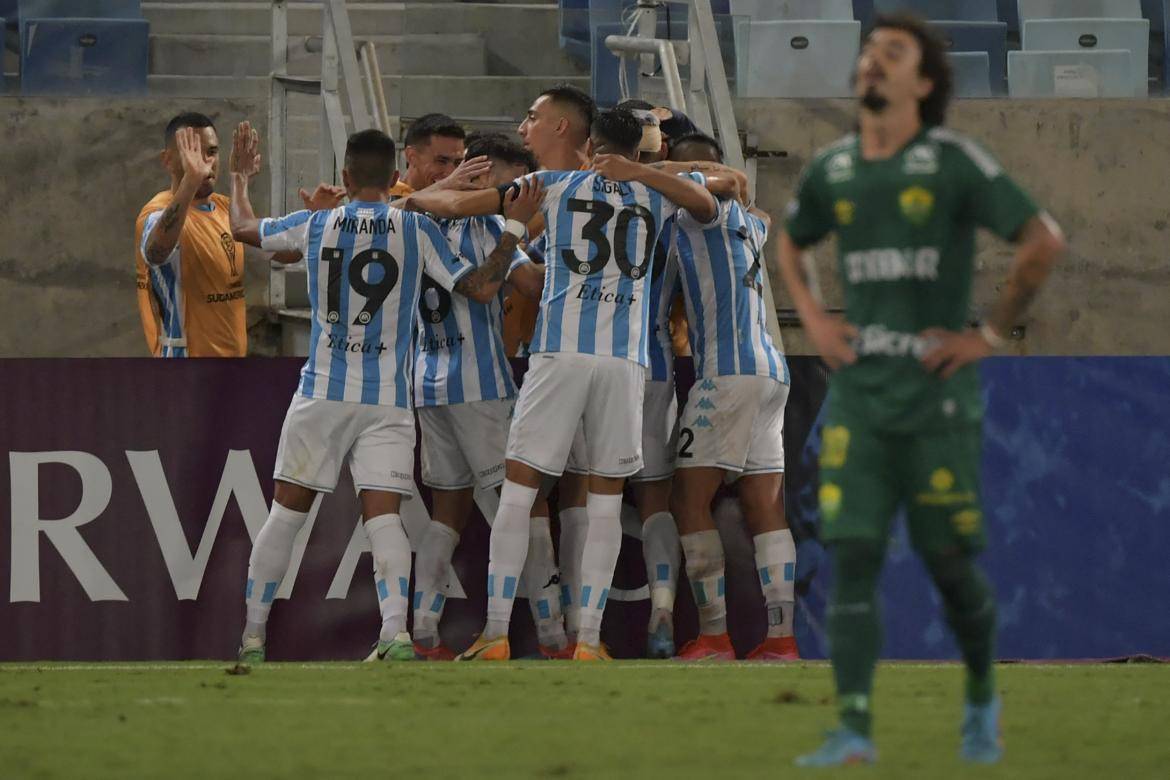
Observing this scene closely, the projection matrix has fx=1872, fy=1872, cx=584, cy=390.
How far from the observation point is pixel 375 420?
774 cm

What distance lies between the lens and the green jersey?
4289mm

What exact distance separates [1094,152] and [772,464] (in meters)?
5.16

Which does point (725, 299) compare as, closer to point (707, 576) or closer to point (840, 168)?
point (707, 576)

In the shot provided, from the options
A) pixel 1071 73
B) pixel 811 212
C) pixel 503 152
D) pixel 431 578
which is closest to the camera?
pixel 811 212

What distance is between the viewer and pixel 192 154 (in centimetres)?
859

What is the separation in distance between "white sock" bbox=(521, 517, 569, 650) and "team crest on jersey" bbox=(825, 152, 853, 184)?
3.74m

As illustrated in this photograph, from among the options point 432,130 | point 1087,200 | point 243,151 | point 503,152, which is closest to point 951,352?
point 503,152

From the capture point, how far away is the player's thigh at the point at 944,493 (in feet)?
14.0

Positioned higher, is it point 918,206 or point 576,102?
point 576,102

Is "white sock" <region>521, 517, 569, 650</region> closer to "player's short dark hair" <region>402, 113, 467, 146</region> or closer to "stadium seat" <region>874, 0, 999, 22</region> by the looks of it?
"player's short dark hair" <region>402, 113, 467, 146</region>

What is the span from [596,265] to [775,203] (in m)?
4.66

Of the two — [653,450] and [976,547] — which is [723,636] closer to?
[653,450]

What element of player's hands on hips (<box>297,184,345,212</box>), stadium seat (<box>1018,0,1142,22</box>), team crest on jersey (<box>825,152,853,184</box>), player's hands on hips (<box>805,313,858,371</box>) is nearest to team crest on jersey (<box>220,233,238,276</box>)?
player's hands on hips (<box>297,184,345,212</box>)

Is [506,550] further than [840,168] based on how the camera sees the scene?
Yes
